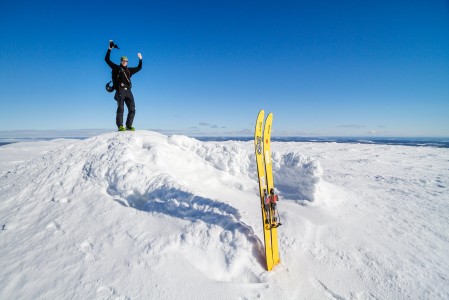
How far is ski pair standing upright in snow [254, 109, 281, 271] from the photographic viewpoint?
4098mm

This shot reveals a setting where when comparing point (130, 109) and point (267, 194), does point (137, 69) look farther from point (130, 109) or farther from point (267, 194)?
point (267, 194)

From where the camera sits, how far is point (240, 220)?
4895mm

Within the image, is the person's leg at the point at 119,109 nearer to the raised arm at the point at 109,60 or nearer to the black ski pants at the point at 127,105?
the black ski pants at the point at 127,105

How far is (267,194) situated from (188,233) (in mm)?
1649

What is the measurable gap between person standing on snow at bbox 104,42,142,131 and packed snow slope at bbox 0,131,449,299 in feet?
3.98

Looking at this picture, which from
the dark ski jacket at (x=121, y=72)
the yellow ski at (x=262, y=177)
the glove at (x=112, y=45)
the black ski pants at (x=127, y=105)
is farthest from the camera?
the black ski pants at (x=127, y=105)

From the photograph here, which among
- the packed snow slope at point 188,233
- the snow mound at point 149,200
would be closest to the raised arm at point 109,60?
the snow mound at point 149,200

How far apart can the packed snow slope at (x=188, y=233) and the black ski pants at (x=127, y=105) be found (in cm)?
113

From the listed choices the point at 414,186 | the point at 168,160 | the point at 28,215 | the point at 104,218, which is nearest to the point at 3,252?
the point at 28,215

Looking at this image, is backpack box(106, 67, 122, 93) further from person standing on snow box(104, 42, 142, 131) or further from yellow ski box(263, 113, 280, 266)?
yellow ski box(263, 113, 280, 266)

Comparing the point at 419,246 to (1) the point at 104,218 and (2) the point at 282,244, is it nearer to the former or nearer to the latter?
(2) the point at 282,244

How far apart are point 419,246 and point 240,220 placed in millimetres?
3704

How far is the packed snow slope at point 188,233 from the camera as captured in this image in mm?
3678

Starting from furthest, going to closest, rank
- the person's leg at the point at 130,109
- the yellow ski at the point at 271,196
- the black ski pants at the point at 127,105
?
the person's leg at the point at 130,109
the black ski pants at the point at 127,105
the yellow ski at the point at 271,196
